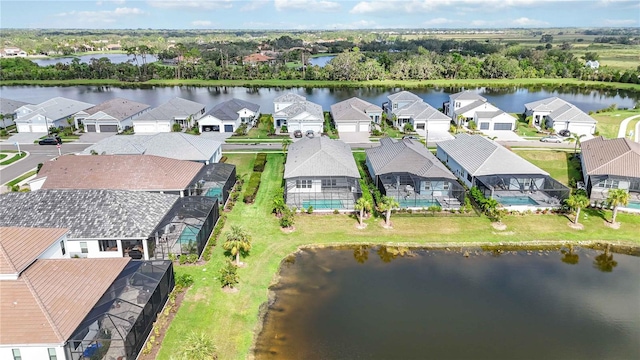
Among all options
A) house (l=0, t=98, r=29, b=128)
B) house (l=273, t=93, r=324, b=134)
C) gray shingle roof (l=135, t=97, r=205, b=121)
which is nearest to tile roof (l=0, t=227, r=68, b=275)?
house (l=273, t=93, r=324, b=134)

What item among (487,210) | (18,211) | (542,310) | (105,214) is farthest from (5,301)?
(487,210)

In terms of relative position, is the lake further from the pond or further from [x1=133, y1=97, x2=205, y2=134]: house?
the pond

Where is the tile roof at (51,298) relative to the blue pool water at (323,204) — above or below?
above

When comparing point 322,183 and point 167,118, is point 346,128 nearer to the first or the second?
point 167,118

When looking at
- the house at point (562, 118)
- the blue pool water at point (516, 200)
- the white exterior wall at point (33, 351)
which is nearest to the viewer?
the white exterior wall at point (33, 351)

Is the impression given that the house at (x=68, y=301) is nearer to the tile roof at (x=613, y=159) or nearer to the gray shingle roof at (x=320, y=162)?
the gray shingle roof at (x=320, y=162)

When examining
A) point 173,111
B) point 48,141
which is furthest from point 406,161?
point 48,141

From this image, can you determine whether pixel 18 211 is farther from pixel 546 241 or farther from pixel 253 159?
pixel 546 241

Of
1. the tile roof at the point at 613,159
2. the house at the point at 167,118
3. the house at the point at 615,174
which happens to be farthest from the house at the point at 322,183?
the house at the point at 167,118
